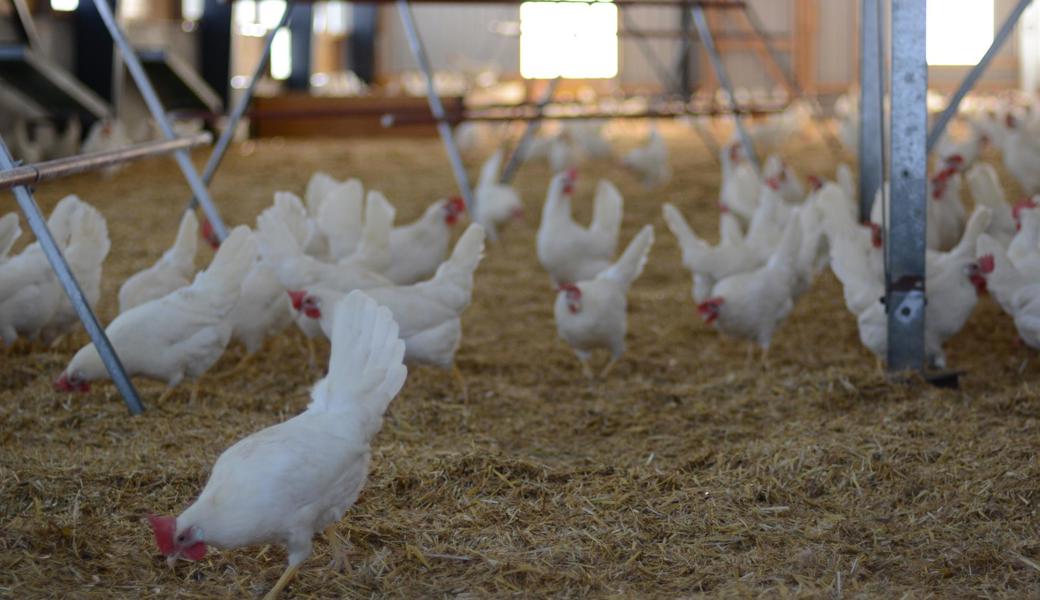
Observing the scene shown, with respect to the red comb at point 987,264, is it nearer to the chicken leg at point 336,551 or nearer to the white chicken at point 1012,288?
the white chicken at point 1012,288

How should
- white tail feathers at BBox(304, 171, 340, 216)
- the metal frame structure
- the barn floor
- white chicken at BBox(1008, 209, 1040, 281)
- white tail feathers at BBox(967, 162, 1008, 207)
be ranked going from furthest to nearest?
white tail feathers at BBox(304, 171, 340, 216)
white tail feathers at BBox(967, 162, 1008, 207)
white chicken at BBox(1008, 209, 1040, 281)
the metal frame structure
the barn floor

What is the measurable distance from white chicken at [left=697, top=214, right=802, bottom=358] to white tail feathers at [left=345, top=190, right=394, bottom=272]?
1355mm

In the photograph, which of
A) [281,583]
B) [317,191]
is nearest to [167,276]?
[317,191]

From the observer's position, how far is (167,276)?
4.54 m

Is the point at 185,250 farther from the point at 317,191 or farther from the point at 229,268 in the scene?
the point at 317,191

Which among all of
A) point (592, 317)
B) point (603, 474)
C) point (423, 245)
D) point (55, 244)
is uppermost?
point (55, 244)

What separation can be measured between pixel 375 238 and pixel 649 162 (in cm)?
478

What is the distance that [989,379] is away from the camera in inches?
167

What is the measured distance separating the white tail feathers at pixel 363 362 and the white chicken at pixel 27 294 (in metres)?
1.92

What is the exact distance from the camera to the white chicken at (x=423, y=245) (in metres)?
5.28

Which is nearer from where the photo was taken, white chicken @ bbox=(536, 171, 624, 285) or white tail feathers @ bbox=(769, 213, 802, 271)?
white tail feathers @ bbox=(769, 213, 802, 271)

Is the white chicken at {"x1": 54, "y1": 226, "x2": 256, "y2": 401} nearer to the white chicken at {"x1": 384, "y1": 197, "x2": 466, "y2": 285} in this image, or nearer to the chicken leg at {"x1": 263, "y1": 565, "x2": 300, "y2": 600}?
the white chicken at {"x1": 384, "y1": 197, "x2": 466, "y2": 285}

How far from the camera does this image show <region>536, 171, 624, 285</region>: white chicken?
5.55 metres

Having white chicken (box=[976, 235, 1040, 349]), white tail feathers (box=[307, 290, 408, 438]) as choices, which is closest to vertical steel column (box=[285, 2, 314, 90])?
white chicken (box=[976, 235, 1040, 349])
